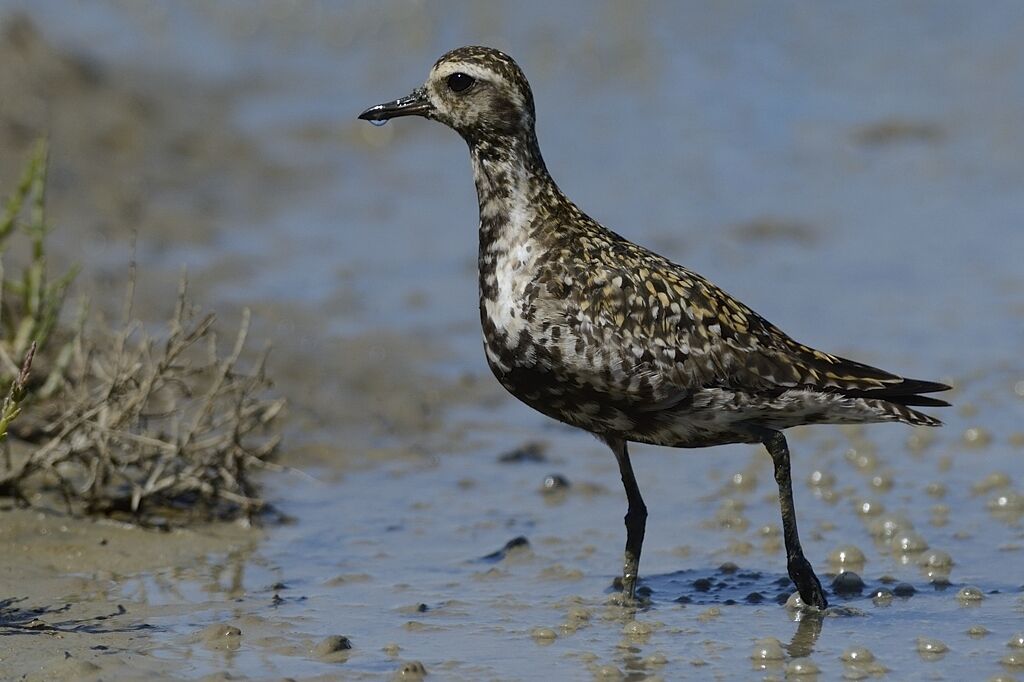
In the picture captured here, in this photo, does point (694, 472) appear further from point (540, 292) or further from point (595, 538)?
point (540, 292)

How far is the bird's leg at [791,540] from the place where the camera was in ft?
25.7

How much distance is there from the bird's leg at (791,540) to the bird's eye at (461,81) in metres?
2.20

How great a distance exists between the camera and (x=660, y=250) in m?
14.8

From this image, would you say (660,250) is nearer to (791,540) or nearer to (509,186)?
(509,186)

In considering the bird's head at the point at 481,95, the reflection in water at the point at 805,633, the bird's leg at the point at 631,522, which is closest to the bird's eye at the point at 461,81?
the bird's head at the point at 481,95

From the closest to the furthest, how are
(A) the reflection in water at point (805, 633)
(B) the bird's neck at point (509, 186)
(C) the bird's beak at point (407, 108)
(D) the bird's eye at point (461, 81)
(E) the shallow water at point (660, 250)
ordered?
(A) the reflection in water at point (805, 633), (E) the shallow water at point (660, 250), (B) the bird's neck at point (509, 186), (D) the bird's eye at point (461, 81), (C) the bird's beak at point (407, 108)

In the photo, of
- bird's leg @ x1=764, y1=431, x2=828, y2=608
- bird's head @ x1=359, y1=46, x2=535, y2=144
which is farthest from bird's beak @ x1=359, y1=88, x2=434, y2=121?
bird's leg @ x1=764, y1=431, x2=828, y2=608

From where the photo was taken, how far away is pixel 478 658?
7.27m

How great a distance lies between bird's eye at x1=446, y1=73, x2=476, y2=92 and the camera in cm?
814

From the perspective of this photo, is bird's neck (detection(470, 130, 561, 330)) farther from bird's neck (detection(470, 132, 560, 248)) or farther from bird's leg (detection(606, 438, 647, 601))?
bird's leg (detection(606, 438, 647, 601))

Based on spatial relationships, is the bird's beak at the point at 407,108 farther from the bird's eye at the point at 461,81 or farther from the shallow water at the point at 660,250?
the shallow water at the point at 660,250

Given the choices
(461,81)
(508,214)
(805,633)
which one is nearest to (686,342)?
(508,214)

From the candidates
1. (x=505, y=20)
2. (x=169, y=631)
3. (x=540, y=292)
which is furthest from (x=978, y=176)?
(x=169, y=631)

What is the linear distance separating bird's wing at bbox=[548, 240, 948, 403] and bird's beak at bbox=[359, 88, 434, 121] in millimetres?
1164
